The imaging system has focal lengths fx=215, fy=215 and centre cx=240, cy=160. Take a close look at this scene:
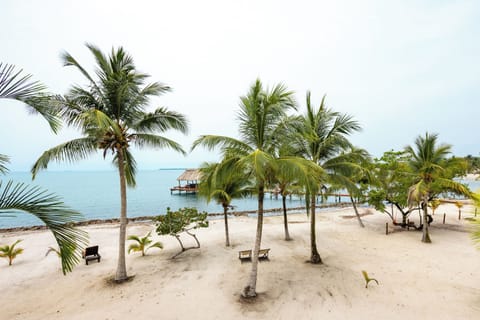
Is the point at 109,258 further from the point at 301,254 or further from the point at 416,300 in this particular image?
the point at 416,300

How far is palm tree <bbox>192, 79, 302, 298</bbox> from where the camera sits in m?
6.64

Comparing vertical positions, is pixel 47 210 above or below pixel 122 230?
above

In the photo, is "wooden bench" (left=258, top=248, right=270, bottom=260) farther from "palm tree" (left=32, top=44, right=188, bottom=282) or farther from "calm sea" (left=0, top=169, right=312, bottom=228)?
"palm tree" (left=32, top=44, right=188, bottom=282)

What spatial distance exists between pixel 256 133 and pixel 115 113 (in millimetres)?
5069

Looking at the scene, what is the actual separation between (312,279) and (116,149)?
27.8 ft

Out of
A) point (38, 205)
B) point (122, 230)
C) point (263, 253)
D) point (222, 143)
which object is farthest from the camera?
point (263, 253)

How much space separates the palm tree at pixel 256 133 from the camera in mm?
6645

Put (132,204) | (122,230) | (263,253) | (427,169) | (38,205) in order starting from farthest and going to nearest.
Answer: (132,204)
(427,169)
(263,253)
(122,230)
(38,205)

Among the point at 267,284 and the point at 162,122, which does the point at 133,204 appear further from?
the point at 267,284

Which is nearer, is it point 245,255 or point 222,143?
point 222,143

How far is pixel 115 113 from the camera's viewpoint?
25.0ft

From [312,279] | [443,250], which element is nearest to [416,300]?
[312,279]

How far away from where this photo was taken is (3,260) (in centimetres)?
1042

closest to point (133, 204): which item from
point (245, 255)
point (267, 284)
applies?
point (245, 255)
